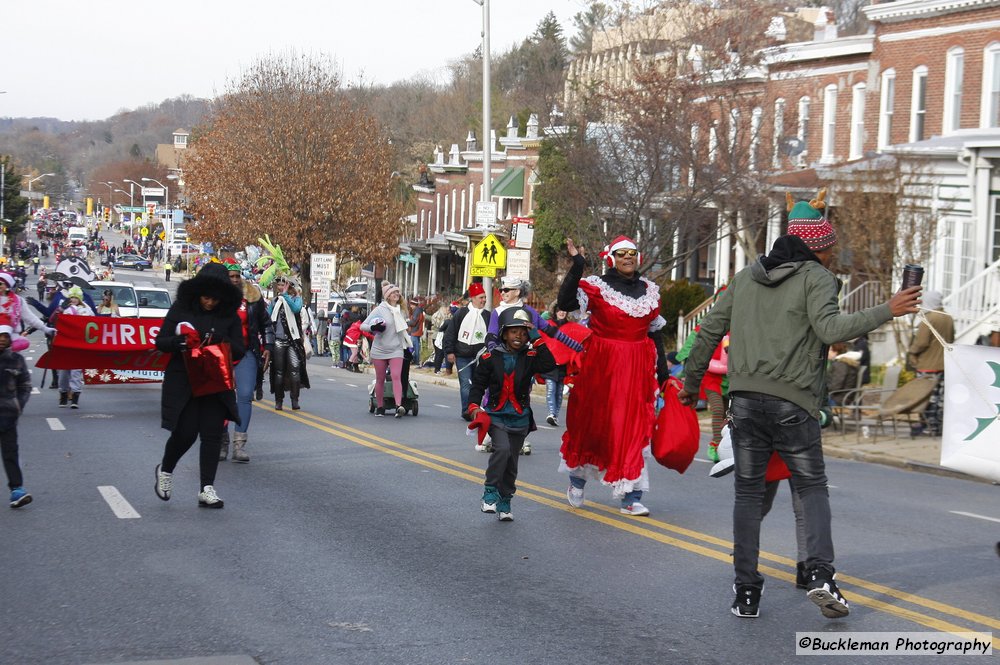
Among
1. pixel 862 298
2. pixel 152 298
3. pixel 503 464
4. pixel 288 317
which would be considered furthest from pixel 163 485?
pixel 152 298

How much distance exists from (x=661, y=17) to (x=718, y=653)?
23417mm

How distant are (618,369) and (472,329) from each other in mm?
7811

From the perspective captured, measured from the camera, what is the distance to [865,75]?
32000 millimetres

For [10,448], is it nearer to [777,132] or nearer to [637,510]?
[637,510]

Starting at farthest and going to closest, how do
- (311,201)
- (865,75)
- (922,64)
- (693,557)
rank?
(311,201)
(865,75)
(922,64)
(693,557)

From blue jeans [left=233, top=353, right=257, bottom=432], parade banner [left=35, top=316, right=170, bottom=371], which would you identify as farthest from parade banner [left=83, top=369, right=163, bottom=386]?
blue jeans [left=233, top=353, right=257, bottom=432]

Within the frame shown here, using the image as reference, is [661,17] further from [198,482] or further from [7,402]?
[7,402]

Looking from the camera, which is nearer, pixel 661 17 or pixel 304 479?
pixel 304 479

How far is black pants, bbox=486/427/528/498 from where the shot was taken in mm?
10188

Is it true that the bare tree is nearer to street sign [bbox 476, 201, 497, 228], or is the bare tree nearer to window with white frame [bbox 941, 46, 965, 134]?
street sign [bbox 476, 201, 497, 228]

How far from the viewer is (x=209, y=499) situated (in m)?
10.6

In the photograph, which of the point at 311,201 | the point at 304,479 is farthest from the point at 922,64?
the point at 311,201

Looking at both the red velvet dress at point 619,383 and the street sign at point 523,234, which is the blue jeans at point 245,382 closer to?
the red velvet dress at point 619,383

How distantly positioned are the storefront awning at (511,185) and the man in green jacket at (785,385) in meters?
46.0
